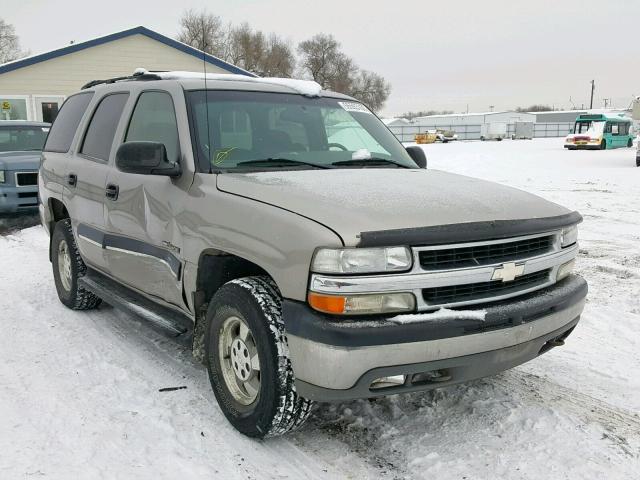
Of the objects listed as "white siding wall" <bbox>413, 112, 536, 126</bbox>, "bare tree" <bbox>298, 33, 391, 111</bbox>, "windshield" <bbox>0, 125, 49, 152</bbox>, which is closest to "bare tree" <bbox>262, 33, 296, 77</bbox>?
"bare tree" <bbox>298, 33, 391, 111</bbox>

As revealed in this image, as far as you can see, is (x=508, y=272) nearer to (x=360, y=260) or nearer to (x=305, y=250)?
(x=360, y=260)

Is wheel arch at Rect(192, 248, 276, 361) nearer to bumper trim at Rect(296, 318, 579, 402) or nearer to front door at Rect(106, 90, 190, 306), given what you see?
front door at Rect(106, 90, 190, 306)

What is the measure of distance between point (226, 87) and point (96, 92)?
165 centimetres

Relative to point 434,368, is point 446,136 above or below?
below

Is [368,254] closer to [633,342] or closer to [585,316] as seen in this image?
[633,342]

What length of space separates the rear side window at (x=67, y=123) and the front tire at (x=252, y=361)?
113 inches

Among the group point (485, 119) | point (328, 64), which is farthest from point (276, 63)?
point (485, 119)

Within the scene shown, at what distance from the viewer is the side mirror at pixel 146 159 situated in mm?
3340

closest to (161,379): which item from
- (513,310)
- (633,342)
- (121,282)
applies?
(121,282)

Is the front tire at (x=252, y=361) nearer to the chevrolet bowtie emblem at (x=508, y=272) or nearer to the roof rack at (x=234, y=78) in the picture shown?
the chevrolet bowtie emblem at (x=508, y=272)

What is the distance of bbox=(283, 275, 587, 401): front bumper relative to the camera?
8.25ft

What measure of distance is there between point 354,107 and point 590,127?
3925 cm

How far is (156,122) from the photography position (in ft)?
13.1

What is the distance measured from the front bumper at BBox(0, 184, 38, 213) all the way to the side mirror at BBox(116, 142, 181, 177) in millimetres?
7674
